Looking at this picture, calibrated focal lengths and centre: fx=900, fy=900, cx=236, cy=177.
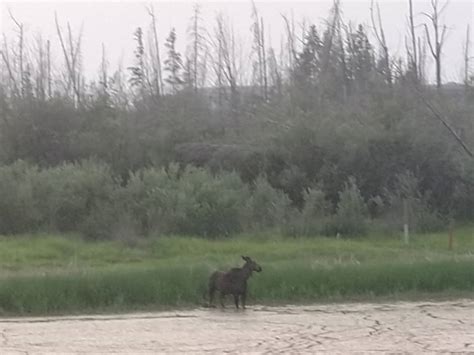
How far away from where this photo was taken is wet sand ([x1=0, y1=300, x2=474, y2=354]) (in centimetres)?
1299

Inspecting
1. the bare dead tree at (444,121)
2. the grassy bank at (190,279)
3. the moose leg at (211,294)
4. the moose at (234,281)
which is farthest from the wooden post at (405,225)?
the moose at (234,281)

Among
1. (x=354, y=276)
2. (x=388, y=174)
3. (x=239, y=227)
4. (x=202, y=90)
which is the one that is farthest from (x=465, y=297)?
(x=202, y=90)

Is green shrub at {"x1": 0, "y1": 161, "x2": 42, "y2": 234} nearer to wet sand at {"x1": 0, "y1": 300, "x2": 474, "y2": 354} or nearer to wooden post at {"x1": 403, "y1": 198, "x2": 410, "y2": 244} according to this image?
wooden post at {"x1": 403, "y1": 198, "x2": 410, "y2": 244}

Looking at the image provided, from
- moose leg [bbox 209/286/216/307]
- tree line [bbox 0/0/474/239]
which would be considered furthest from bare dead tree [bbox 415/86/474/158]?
moose leg [bbox 209/286/216/307]

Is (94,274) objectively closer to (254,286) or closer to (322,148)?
(254,286)

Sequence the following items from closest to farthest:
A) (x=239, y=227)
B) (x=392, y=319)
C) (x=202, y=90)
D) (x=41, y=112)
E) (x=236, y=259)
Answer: (x=392, y=319)
(x=236, y=259)
(x=239, y=227)
(x=41, y=112)
(x=202, y=90)

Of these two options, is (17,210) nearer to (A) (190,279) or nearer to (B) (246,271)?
(A) (190,279)

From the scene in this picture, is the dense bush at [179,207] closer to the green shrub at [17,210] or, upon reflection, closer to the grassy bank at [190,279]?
the green shrub at [17,210]

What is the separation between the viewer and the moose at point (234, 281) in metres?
17.8

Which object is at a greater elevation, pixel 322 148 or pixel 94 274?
pixel 322 148

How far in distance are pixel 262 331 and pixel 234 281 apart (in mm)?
3176

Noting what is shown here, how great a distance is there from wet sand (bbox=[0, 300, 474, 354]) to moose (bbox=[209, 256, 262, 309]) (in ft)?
1.19

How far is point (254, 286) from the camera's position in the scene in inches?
758

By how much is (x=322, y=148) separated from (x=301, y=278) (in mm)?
16574
